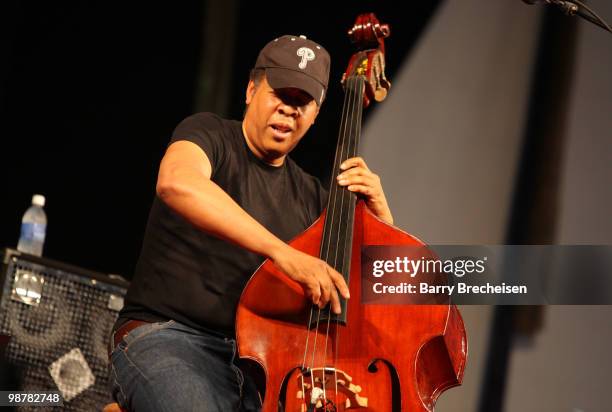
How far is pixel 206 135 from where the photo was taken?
204 cm

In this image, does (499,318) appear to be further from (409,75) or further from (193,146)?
(193,146)

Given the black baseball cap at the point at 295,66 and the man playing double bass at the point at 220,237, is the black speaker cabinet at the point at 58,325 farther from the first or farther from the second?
the black baseball cap at the point at 295,66

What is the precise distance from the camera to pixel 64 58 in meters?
4.12

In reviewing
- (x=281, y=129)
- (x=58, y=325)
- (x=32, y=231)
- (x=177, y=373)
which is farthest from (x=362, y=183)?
(x=32, y=231)

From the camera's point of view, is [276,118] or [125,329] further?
[276,118]

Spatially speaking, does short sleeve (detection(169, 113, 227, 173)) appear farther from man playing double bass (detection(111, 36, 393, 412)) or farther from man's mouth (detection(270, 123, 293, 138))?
man's mouth (detection(270, 123, 293, 138))

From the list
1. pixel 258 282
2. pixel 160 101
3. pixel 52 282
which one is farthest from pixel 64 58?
pixel 258 282

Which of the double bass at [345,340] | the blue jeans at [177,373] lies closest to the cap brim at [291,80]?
the double bass at [345,340]

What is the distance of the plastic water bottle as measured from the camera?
362cm

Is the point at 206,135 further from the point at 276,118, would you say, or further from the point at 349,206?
the point at 349,206

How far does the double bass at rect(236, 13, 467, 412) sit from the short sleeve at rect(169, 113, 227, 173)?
0.32 metres

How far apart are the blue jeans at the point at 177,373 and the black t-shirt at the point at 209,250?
0.05 m

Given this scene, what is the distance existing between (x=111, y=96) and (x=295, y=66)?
2.31 m

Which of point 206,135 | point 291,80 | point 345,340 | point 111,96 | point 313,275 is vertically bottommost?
point 345,340
